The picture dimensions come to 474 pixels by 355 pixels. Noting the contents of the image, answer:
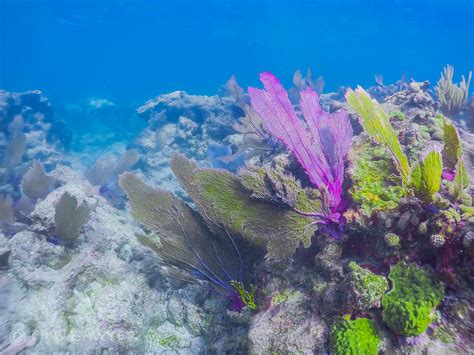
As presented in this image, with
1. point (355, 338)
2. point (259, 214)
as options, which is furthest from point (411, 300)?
point (259, 214)

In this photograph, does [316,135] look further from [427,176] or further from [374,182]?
[427,176]

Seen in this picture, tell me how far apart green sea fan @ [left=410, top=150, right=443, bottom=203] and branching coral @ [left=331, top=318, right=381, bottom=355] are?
96 centimetres

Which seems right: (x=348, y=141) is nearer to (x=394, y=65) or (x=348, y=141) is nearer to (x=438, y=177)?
(x=438, y=177)

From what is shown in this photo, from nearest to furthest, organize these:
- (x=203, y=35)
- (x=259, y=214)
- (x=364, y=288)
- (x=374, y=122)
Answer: (x=364, y=288) < (x=374, y=122) < (x=259, y=214) < (x=203, y=35)

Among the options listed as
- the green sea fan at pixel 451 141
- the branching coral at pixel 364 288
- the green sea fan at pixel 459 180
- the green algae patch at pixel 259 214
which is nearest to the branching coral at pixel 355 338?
the branching coral at pixel 364 288

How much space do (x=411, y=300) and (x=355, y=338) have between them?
0.44 m

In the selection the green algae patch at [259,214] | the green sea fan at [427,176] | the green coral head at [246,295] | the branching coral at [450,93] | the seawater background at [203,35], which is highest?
the seawater background at [203,35]

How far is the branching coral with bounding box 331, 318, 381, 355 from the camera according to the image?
1.92 metres

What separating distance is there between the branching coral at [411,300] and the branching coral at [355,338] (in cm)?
13

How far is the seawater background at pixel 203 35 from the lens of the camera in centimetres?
4428

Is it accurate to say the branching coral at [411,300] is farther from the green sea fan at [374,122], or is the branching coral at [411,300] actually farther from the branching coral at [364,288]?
the green sea fan at [374,122]

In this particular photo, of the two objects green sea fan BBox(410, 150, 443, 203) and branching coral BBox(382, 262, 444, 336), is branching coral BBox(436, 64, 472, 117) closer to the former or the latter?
Answer: green sea fan BBox(410, 150, 443, 203)

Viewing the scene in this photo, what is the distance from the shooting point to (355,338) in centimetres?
194

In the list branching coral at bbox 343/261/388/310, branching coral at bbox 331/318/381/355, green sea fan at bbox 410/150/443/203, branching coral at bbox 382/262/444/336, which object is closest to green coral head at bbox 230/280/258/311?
branching coral at bbox 331/318/381/355
